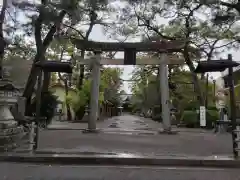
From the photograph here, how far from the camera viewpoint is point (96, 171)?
7289mm

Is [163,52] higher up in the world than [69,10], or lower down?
lower down

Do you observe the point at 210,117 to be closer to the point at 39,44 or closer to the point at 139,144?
the point at 139,144

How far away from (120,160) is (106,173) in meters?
1.33

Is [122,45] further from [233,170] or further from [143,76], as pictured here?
[143,76]

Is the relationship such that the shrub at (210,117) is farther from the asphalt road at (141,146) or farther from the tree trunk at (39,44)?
the tree trunk at (39,44)

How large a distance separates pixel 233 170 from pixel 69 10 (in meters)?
12.8

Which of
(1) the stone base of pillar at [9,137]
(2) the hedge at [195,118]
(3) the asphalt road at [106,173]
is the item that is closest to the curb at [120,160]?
(3) the asphalt road at [106,173]

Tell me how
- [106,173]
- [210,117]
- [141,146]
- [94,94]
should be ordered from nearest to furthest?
[106,173]
[141,146]
[94,94]
[210,117]

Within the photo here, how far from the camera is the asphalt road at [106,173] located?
6629 millimetres

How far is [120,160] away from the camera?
8383mm

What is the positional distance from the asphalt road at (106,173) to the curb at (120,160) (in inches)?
17.0

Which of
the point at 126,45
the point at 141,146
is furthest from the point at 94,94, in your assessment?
the point at 141,146

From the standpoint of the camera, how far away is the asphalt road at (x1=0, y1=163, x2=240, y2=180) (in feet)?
21.7

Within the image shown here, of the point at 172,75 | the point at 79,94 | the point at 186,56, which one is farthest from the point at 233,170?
the point at 172,75
